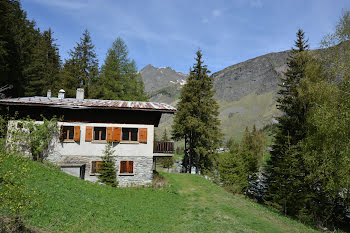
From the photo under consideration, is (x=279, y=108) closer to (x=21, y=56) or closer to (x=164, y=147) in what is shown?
(x=164, y=147)

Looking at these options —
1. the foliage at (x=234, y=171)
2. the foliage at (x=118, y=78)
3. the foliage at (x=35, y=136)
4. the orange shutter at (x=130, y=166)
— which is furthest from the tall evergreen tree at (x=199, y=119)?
the foliage at (x=35, y=136)

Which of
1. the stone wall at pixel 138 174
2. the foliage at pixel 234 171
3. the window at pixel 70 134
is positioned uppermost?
the window at pixel 70 134

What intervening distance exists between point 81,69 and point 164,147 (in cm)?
2366

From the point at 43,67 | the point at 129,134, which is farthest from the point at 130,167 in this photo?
the point at 43,67

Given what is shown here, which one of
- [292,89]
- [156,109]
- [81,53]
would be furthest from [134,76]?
[292,89]

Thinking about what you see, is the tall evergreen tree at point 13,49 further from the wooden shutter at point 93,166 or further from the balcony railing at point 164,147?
the balcony railing at point 164,147

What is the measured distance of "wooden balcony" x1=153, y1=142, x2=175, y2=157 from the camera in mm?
18594

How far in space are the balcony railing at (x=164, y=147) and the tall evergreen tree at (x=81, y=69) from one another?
19830 mm

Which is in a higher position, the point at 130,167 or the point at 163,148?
the point at 163,148

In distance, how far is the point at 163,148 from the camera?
18844 mm

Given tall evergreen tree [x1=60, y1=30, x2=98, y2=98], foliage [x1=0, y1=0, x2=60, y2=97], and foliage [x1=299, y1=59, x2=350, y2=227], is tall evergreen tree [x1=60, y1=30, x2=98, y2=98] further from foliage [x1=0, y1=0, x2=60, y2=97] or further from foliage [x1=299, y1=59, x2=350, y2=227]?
foliage [x1=299, y1=59, x2=350, y2=227]

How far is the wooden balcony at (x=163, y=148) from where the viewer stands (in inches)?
732

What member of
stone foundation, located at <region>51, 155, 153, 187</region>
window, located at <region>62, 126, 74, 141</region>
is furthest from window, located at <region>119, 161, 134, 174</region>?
window, located at <region>62, 126, 74, 141</region>

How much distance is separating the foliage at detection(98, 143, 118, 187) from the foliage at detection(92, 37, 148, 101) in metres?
17.6
